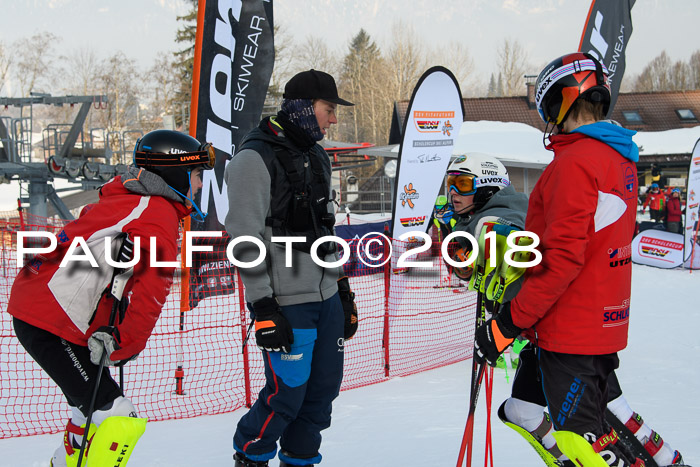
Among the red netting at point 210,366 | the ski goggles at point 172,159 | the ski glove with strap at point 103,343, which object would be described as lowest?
the red netting at point 210,366

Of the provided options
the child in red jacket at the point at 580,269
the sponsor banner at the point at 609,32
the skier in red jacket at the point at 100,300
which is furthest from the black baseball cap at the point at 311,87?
the sponsor banner at the point at 609,32

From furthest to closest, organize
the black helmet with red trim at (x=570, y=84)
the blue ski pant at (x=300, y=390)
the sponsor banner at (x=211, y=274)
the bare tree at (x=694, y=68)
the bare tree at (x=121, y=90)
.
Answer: the bare tree at (x=694, y=68) < the bare tree at (x=121, y=90) < the sponsor banner at (x=211, y=274) < the blue ski pant at (x=300, y=390) < the black helmet with red trim at (x=570, y=84)

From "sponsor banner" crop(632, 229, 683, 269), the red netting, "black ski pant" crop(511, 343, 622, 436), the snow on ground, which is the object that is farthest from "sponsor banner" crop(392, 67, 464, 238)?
"sponsor banner" crop(632, 229, 683, 269)

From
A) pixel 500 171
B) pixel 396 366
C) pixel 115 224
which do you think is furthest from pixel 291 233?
pixel 396 366

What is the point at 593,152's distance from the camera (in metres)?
2.25

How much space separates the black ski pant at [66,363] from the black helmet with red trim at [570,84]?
2.37 m

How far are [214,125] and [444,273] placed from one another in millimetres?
6068

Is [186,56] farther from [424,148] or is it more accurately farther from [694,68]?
[694,68]

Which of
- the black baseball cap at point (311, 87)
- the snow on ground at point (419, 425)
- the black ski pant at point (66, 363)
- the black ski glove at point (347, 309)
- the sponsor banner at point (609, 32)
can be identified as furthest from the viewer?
the sponsor banner at point (609, 32)

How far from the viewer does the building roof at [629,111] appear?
3069 cm

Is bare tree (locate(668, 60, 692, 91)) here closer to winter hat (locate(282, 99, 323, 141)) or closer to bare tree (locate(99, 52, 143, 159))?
bare tree (locate(99, 52, 143, 159))

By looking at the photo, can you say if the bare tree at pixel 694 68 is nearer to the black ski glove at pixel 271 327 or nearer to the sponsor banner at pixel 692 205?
the sponsor banner at pixel 692 205

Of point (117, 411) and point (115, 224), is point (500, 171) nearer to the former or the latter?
point (115, 224)

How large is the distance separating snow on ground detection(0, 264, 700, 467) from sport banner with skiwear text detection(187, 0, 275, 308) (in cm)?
238
